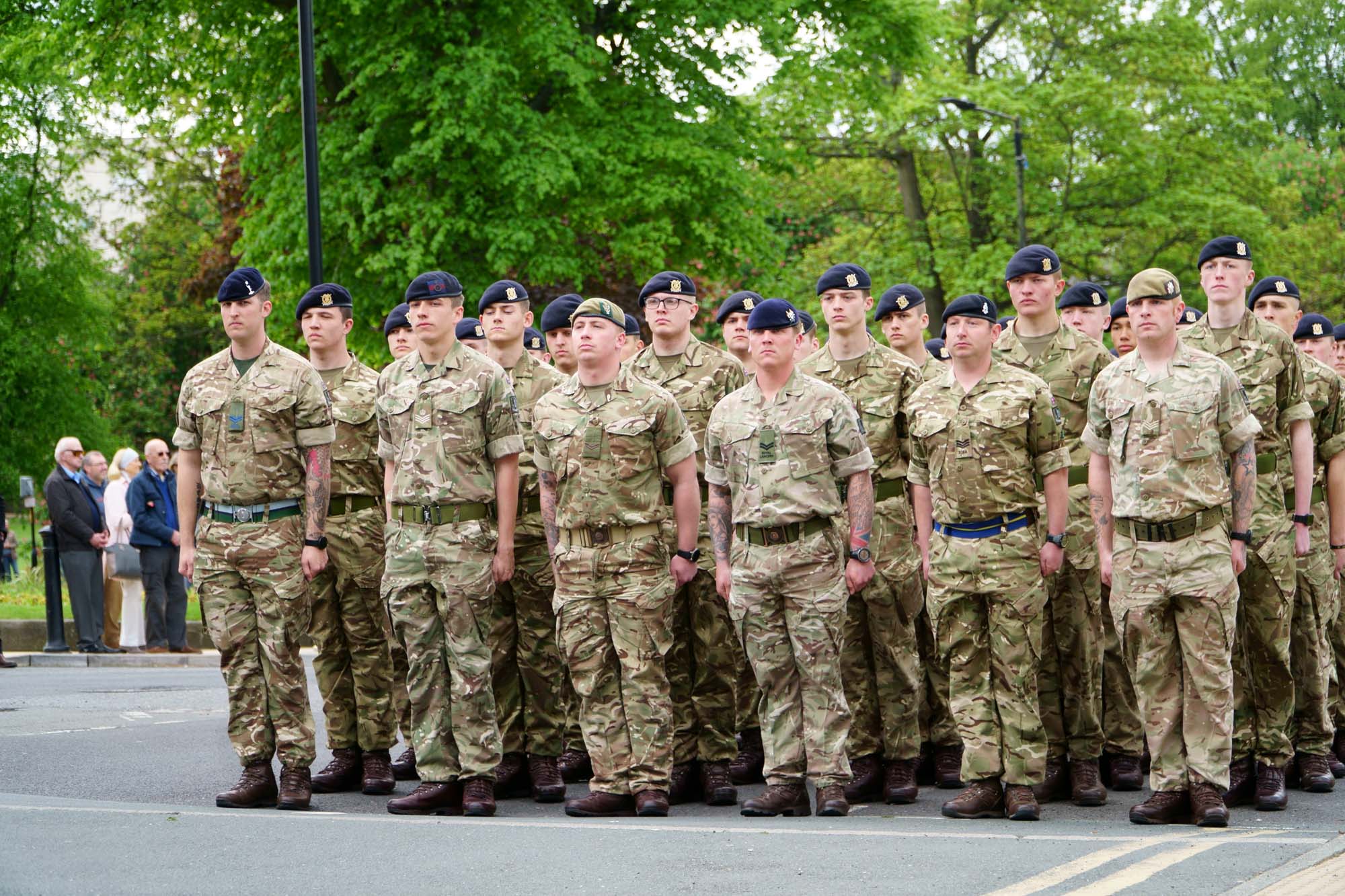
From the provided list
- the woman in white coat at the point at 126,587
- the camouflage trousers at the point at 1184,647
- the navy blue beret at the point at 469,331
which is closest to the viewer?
the camouflage trousers at the point at 1184,647

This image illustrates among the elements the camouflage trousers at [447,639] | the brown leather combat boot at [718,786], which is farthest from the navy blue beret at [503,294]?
the brown leather combat boot at [718,786]

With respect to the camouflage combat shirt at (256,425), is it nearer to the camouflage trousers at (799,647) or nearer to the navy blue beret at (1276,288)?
the camouflage trousers at (799,647)

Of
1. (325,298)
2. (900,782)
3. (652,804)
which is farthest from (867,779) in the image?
(325,298)

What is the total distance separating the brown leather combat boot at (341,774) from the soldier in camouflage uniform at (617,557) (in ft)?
4.70

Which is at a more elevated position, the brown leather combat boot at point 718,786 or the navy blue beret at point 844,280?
the navy blue beret at point 844,280

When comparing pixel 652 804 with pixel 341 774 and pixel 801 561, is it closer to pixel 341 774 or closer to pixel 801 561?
pixel 801 561

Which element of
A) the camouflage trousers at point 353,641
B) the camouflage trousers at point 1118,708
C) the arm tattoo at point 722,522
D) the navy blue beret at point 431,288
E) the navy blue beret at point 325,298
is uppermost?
the navy blue beret at point 325,298

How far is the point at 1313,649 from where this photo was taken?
27.1 feet

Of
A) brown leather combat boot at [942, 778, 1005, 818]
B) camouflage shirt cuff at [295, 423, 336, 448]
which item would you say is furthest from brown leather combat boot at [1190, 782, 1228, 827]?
camouflage shirt cuff at [295, 423, 336, 448]

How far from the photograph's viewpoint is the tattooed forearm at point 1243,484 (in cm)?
718

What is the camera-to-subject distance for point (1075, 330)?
331 inches

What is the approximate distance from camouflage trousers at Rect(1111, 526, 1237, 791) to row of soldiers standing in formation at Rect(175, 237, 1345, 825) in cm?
1

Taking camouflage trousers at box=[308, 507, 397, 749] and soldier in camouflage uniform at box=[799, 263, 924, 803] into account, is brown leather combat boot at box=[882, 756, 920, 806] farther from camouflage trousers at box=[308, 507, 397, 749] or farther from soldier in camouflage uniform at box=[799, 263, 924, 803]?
camouflage trousers at box=[308, 507, 397, 749]

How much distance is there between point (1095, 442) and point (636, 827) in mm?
2651
